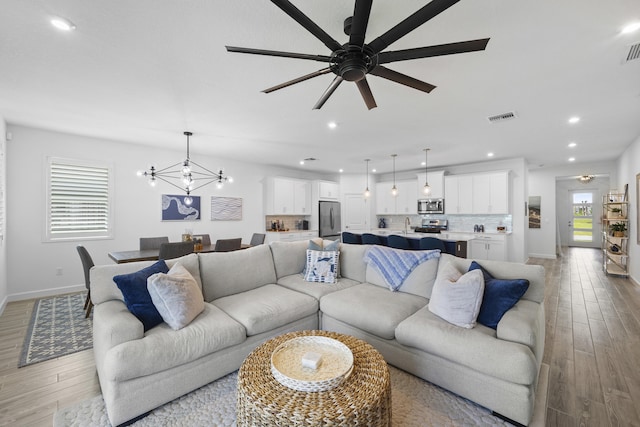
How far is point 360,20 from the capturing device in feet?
4.53

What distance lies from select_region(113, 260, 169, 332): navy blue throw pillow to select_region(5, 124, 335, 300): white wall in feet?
10.4

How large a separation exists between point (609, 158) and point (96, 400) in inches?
404

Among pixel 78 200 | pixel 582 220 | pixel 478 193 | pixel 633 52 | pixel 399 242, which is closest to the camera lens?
pixel 633 52

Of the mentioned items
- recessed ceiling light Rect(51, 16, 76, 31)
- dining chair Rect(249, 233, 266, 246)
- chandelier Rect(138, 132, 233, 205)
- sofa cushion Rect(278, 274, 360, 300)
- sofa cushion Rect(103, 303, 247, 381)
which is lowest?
sofa cushion Rect(103, 303, 247, 381)

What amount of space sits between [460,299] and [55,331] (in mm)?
4246

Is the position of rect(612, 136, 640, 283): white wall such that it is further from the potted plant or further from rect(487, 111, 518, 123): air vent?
rect(487, 111, 518, 123): air vent

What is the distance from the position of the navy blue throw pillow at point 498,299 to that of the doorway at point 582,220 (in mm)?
11258

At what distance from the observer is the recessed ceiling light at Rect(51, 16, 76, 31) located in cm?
186

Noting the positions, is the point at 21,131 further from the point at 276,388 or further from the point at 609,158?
the point at 609,158

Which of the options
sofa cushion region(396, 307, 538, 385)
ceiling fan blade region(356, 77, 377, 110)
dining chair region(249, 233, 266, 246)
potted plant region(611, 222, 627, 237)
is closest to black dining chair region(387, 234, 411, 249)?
sofa cushion region(396, 307, 538, 385)

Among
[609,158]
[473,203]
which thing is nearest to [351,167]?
[473,203]

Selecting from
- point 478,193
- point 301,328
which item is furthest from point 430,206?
point 301,328

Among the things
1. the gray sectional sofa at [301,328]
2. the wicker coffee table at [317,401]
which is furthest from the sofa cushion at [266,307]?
the wicker coffee table at [317,401]

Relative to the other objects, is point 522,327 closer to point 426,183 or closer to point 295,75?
point 295,75
